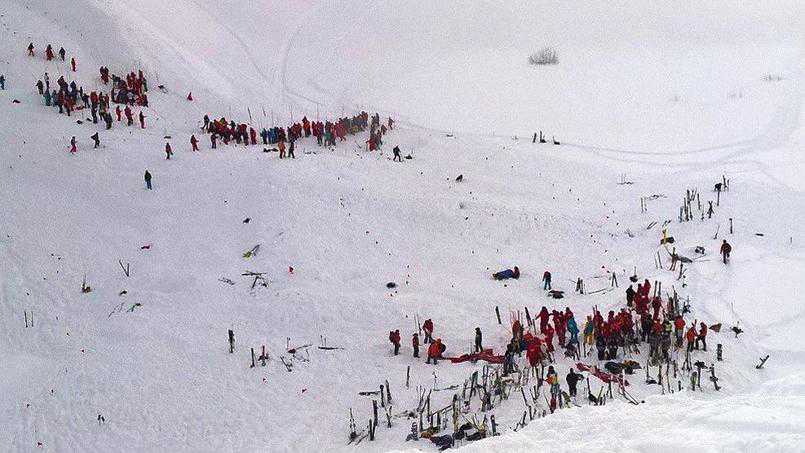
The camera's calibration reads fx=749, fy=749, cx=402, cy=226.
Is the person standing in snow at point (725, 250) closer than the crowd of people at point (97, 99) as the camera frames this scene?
Yes

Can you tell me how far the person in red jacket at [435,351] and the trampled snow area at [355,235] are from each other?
25cm

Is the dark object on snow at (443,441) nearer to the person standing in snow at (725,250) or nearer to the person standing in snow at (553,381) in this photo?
the person standing in snow at (553,381)

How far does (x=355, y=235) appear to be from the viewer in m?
22.4

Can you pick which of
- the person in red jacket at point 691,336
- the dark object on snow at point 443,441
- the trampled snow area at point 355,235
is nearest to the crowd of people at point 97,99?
the trampled snow area at point 355,235

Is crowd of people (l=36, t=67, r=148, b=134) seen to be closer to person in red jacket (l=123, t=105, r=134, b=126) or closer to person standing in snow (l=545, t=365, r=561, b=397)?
person in red jacket (l=123, t=105, r=134, b=126)

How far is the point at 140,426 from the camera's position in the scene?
49.2ft

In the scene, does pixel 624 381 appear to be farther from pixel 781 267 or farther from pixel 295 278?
pixel 295 278

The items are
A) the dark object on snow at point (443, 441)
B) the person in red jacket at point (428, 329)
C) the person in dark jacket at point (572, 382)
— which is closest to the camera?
the dark object on snow at point (443, 441)

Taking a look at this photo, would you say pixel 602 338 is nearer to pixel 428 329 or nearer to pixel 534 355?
pixel 534 355

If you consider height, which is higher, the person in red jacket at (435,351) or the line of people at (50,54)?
the line of people at (50,54)

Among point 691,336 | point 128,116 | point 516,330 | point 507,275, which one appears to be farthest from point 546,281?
point 128,116

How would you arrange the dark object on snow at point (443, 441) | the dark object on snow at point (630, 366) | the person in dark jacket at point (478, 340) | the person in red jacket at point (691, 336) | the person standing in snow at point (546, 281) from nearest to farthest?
the dark object on snow at point (443, 441) → the dark object on snow at point (630, 366) → the person in red jacket at point (691, 336) → the person in dark jacket at point (478, 340) → the person standing in snow at point (546, 281)

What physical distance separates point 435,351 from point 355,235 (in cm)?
665

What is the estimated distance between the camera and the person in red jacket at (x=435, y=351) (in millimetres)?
16625
